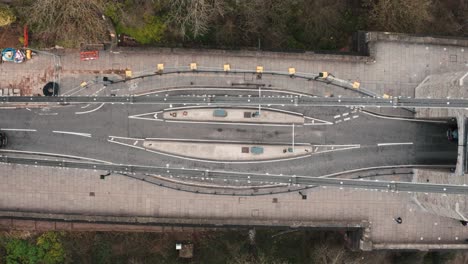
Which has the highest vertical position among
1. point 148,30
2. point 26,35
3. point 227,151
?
point 148,30

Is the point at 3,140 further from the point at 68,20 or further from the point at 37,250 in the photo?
the point at 68,20

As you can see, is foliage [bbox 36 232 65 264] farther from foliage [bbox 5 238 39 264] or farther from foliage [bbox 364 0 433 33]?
foliage [bbox 364 0 433 33]

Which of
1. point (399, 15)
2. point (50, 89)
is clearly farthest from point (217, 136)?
point (399, 15)

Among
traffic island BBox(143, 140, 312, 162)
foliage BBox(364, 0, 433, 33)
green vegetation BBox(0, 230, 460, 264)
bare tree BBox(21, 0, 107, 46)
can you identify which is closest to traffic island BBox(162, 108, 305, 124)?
traffic island BBox(143, 140, 312, 162)

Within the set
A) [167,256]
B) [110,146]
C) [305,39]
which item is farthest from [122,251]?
[305,39]

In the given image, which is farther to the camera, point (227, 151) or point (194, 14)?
point (227, 151)

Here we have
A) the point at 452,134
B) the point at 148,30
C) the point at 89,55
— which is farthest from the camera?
the point at 89,55

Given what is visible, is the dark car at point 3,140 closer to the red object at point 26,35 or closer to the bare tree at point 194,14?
the red object at point 26,35
